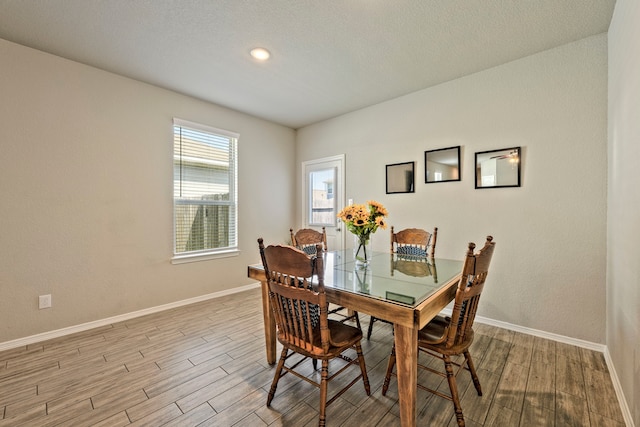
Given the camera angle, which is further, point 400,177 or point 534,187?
point 400,177

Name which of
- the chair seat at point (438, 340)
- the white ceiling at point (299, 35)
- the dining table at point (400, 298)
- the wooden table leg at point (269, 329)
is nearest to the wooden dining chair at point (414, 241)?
the dining table at point (400, 298)

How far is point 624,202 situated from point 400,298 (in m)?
1.66

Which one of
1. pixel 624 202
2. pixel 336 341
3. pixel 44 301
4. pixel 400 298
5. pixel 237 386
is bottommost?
pixel 237 386

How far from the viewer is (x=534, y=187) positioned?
261 centimetres

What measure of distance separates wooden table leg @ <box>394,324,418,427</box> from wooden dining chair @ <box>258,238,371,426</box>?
333 millimetres

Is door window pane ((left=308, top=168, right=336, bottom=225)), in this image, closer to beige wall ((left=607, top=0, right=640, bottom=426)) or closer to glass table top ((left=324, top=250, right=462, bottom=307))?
glass table top ((left=324, top=250, right=462, bottom=307))

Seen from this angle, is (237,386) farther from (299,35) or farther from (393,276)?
(299,35)

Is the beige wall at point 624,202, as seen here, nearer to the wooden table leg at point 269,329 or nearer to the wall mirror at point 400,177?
the wall mirror at point 400,177

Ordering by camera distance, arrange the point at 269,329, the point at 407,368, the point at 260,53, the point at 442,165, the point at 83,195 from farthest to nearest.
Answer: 1. the point at 442,165
2. the point at 83,195
3. the point at 260,53
4. the point at 269,329
5. the point at 407,368

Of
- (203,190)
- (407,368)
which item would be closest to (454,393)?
(407,368)

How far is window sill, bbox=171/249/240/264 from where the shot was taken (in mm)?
3447

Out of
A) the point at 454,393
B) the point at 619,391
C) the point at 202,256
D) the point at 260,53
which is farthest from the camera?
the point at 202,256

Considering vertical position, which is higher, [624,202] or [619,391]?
[624,202]

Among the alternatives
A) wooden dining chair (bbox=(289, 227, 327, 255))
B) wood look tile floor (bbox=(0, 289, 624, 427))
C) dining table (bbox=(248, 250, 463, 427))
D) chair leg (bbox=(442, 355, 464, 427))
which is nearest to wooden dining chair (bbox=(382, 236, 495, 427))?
chair leg (bbox=(442, 355, 464, 427))
